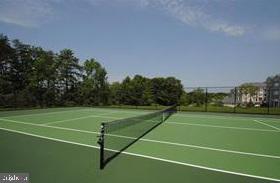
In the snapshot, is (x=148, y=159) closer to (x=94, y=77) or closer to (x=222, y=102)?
(x=222, y=102)

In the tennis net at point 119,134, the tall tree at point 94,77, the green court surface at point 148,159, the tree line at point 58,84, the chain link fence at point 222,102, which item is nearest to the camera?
the green court surface at point 148,159

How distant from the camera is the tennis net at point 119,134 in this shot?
18.3ft

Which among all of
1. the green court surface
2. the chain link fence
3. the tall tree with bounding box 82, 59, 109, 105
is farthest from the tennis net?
the tall tree with bounding box 82, 59, 109, 105

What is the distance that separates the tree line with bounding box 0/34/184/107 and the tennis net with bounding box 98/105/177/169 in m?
14.5

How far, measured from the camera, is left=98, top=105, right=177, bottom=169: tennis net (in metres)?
5.58

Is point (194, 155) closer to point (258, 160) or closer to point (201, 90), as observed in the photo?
point (258, 160)

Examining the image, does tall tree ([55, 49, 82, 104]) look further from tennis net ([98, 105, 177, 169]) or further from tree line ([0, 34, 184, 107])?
tennis net ([98, 105, 177, 169])

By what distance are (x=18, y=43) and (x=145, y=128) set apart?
32.9m

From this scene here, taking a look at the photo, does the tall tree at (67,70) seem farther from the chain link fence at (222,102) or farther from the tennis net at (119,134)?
the tennis net at (119,134)

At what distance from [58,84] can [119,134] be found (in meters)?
26.8

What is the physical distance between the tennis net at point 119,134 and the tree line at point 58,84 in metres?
14.5

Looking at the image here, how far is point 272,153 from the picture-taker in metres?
6.93

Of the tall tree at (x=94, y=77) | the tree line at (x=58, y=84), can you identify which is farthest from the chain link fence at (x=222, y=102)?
the tall tree at (x=94, y=77)

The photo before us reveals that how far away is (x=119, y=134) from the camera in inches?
316
